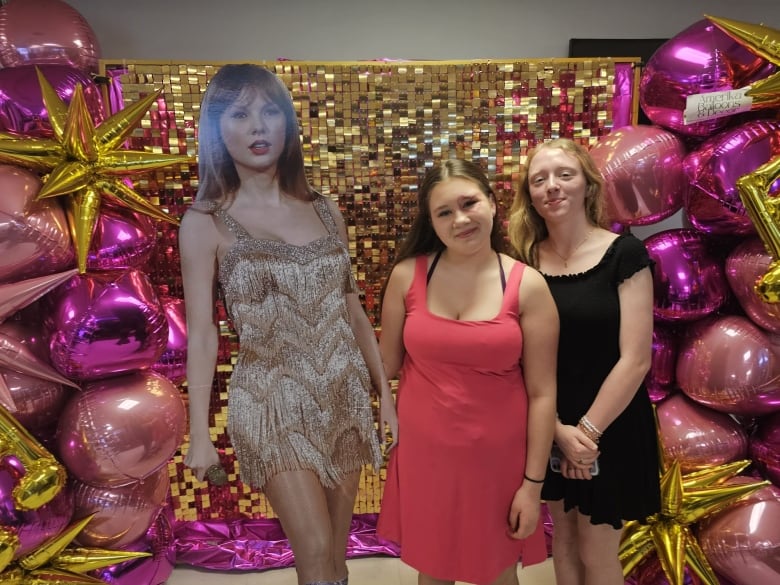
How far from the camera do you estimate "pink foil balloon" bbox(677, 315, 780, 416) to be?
179 centimetres

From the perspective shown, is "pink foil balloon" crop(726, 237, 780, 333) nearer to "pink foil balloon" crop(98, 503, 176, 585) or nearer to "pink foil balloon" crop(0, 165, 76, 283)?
"pink foil balloon" crop(0, 165, 76, 283)

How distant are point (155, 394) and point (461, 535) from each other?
1.02 m

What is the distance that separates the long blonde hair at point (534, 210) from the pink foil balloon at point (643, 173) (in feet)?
0.95

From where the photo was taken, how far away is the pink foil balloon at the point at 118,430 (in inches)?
65.4

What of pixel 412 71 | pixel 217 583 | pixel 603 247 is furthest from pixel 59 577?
pixel 412 71

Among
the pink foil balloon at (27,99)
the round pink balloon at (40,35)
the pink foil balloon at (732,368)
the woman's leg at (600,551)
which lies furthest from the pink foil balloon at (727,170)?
the round pink balloon at (40,35)

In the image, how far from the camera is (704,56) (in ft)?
5.85

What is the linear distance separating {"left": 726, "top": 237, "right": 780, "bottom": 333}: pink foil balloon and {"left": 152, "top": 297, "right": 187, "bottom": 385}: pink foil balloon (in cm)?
187

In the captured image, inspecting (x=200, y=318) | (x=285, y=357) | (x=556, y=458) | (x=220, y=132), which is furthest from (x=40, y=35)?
(x=556, y=458)

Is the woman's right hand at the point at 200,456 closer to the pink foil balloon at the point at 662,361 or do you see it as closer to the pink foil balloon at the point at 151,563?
the pink foil balloon at the point at 151,563

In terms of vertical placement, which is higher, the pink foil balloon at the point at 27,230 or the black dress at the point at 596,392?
the pink foil balloon at the point at 27,230

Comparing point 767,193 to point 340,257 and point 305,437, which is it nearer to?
point 340,257

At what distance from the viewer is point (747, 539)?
1.83m

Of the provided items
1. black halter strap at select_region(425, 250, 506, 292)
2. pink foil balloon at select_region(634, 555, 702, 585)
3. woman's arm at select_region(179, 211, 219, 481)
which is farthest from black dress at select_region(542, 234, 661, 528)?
woman's arm at select_region(179, 211, 219, 481)
